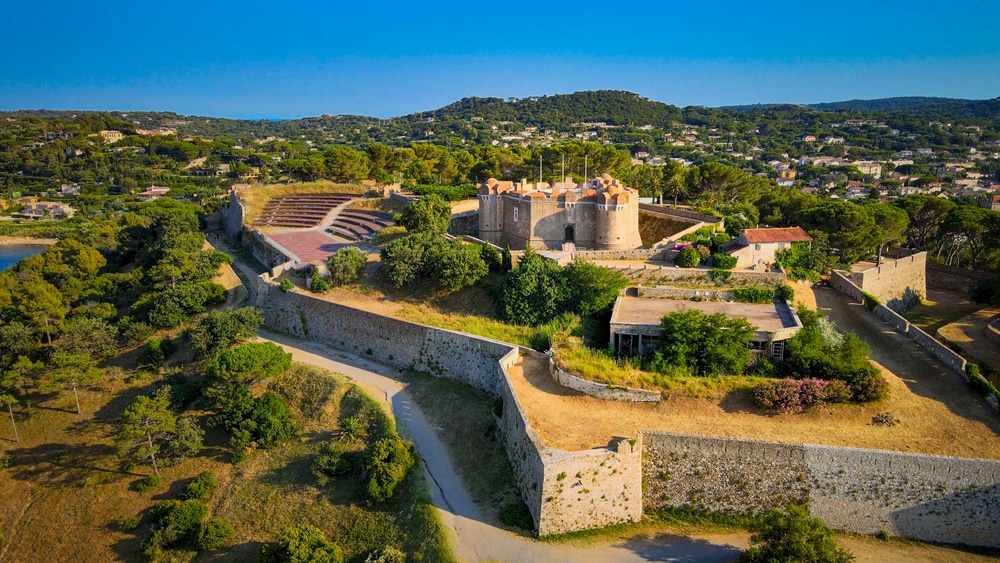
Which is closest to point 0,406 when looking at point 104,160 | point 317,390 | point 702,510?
point 317,390

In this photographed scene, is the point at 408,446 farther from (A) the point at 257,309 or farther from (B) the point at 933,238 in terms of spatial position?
(B) the point at 933,238

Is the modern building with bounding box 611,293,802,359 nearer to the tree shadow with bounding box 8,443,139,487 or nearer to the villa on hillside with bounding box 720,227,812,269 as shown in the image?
the villa on hillside with bounding box 720,227,812,269

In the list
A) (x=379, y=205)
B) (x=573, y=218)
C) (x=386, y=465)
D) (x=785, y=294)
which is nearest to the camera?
(x=386, y=465)

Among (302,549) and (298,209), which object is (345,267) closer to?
(302,549)

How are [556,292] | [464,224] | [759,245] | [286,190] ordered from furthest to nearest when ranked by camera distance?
[286,190]
[464,224]
[759,245]
[556,292]

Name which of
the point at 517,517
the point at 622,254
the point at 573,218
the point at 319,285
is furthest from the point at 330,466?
the point at 573,218
